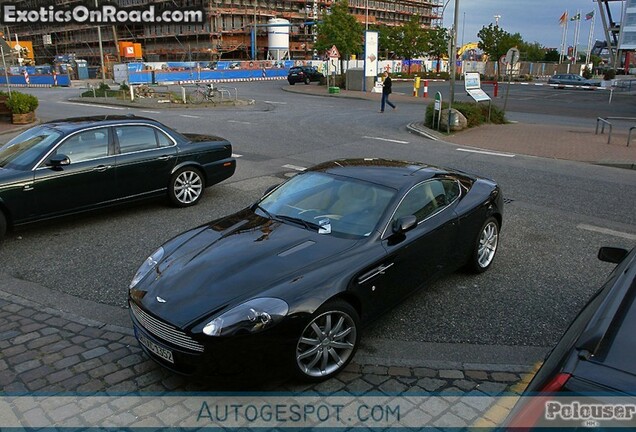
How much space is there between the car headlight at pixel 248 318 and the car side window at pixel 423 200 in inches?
59.5

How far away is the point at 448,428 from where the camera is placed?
11.0ft

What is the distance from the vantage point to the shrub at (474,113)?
738 inches

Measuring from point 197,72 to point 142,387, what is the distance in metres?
46.8

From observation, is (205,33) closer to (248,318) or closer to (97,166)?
(97,166)

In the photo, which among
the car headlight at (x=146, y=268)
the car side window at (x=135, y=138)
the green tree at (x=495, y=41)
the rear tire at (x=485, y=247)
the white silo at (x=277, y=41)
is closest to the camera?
the car headlight at (x=146, y=268)

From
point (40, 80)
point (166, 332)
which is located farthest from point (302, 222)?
point (40, 80)

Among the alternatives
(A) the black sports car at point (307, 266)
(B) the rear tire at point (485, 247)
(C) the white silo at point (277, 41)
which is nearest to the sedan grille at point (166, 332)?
(A) the black sports car at point (307, 266)

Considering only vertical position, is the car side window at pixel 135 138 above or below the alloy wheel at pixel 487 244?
above

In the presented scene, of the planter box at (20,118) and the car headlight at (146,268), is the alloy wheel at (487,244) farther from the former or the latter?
the planter box at (20,118)

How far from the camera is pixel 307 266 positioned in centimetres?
390

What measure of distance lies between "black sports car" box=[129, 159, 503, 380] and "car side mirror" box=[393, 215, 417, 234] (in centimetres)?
2

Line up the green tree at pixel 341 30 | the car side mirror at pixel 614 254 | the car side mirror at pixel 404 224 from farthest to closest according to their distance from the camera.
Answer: the green tree at pixel 341 30, the car side mirror at pixel 404 224, the car side mirror at pixel 614 254

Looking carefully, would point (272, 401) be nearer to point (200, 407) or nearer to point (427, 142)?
point (200, 407)

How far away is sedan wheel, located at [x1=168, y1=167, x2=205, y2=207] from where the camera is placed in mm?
8156
